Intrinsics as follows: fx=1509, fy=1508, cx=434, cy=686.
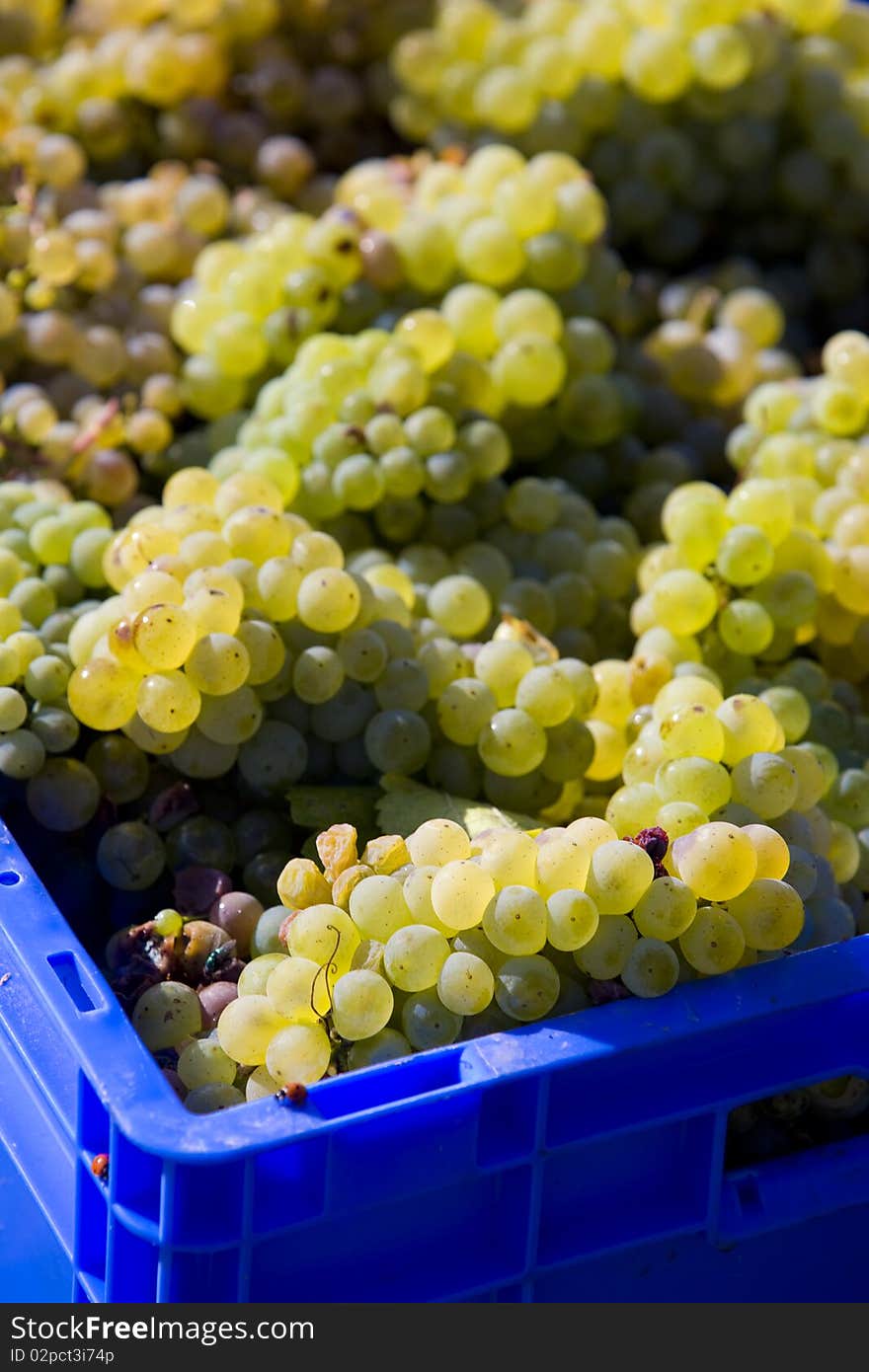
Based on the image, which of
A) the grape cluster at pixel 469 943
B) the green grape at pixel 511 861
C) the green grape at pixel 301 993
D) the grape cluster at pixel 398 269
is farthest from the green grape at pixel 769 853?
the grape cluster at pixel 398 269

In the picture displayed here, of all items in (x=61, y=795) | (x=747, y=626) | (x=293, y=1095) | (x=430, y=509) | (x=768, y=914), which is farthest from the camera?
(x=430, y=509)

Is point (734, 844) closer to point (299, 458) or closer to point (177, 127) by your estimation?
point (299, 458)

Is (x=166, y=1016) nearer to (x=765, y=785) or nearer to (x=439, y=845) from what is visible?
(x=439, y=845)

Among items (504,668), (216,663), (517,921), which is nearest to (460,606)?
(504,668)

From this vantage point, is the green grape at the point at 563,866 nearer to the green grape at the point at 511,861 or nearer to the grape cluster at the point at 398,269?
the green grape at the point at 511,861

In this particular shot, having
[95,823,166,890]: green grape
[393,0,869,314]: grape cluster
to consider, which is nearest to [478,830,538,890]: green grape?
[95,823,166,890]: green grape

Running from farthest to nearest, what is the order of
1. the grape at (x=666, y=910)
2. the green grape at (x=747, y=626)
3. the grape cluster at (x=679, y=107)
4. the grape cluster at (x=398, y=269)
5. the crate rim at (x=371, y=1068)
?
the grape cluster at (x=679, y=107) < the grape cluster at (x=398, y=269) < the green grape at (x=747, y=626) < the grape at (x=666, y=910) < the crate rim at (x=371, y=1068)

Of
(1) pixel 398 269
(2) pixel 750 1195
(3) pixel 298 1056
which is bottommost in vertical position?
(2) pixel 750 1195
